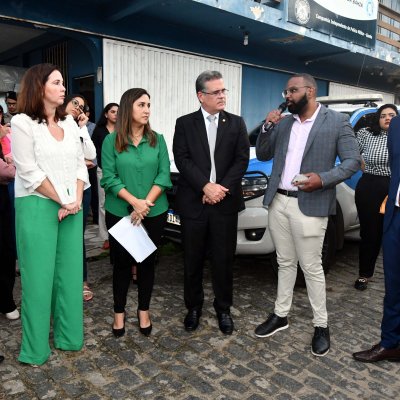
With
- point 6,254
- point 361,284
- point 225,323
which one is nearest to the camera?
point 225,323

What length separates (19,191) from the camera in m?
2.73

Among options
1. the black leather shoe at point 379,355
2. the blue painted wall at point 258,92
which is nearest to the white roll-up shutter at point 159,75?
the blue painted wall at point 258,92

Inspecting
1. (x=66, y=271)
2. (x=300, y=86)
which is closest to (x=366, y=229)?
(x=300, y=86)

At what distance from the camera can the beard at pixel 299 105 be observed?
116 inches

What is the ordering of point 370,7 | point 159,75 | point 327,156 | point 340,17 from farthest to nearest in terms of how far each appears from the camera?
point 370,7 → point 340,17 → point 159,75 → point 327,156

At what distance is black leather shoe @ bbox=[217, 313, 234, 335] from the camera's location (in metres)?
3.25

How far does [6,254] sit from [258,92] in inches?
312

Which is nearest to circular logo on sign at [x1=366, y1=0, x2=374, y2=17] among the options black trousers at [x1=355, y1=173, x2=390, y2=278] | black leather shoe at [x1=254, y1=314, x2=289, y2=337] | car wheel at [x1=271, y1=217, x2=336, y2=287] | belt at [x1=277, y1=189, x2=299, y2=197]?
black trousers at [x1=355, y1=173, x2=390, y2=278]

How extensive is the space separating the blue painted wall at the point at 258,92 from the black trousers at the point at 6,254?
7329mm

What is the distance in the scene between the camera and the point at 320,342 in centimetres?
303

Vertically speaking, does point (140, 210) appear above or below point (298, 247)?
above

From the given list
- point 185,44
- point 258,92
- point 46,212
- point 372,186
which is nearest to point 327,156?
point 372,186

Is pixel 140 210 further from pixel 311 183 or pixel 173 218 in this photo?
pixel 311 183

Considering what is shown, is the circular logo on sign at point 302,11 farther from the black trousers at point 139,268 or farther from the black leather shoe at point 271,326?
the black leather shoe at point 271,326
